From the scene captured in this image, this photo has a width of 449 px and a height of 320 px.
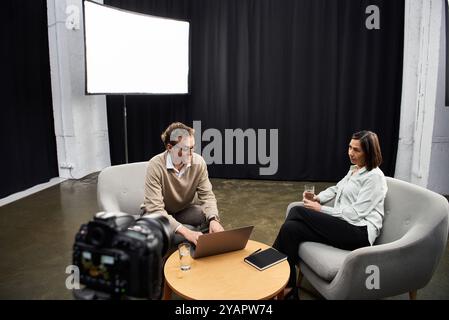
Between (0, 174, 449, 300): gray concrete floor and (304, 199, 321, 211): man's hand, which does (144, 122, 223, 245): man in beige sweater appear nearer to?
(304, 199, 321, 211): man's hand

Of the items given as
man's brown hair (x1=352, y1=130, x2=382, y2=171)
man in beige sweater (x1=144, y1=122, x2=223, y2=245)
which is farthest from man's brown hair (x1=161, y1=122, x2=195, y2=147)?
man's brown hair (x1=352, y1=130, x2=382, y2=171)

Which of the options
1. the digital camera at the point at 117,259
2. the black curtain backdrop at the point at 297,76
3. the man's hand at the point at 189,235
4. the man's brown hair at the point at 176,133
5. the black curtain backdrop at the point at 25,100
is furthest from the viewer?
the black curtain backdrop at the point at 297,76

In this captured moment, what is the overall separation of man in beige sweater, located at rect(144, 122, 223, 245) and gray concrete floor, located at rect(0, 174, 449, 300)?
70 cm

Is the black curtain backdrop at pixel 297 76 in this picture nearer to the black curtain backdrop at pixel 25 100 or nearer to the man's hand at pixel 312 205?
the black curtain backdrop at pixel 25 100

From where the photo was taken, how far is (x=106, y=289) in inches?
33.4

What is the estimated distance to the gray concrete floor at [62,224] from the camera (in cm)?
206

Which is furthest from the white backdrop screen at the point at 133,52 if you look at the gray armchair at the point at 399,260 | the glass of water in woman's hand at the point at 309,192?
the gray armchair at the point at 399,260

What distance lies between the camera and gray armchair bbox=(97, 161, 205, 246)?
82.1 inches

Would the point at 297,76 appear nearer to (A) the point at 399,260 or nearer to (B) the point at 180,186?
(B) the point at 180,186

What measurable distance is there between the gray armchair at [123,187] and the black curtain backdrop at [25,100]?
2.21 metres

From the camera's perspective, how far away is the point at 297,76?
4.44 metres

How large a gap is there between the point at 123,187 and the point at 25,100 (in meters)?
2.55

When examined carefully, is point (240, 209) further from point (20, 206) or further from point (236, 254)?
point (20, 206)
